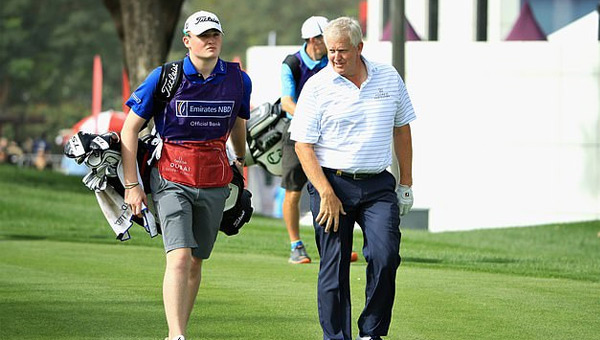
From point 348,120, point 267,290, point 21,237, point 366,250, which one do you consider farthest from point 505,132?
point 348,120

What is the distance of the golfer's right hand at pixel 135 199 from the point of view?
7188 mm

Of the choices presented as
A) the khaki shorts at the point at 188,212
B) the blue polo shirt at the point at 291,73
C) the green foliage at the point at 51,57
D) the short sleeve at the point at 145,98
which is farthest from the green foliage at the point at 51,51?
the short sleeve at the point at 145,98

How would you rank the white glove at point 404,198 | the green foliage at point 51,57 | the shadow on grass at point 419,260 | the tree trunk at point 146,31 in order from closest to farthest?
the white glove at point 404,198, the shadow on grass at point 419,260, the tree trunk at point 146,31, the green foliage at point 51,57

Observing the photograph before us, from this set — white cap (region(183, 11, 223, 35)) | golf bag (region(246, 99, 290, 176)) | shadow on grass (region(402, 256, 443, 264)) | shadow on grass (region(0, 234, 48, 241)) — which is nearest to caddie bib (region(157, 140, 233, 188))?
white cap (region(183, 11, 223, 35))

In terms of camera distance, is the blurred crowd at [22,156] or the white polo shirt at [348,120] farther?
the blurred crowd at [22,156]

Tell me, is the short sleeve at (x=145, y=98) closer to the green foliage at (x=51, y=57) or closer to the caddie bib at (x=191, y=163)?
the caddie bib at (x=191, y=163)

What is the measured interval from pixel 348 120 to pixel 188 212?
39.2 inches

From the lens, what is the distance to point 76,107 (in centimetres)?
9056

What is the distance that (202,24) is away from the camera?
712 cm

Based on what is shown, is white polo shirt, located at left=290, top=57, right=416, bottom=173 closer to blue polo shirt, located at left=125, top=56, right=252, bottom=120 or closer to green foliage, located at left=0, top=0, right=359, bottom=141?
blue polo shirt, located at left=125, top=56, right=252, bottom=120

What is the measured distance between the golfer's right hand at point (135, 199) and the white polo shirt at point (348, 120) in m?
0.88

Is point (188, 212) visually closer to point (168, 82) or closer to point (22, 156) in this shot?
point (168, 82)

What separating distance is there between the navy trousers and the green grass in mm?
499

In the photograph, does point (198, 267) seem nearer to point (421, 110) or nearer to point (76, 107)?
point (421, 110)
